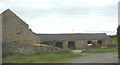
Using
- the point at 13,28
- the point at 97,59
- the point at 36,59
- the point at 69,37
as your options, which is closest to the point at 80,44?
the point at 69,37

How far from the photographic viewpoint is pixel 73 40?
169 feet

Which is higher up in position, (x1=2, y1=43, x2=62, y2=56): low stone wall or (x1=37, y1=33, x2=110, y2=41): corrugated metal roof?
(x1=37, y1=33, x2=110, y2=41): corrugated metal roof

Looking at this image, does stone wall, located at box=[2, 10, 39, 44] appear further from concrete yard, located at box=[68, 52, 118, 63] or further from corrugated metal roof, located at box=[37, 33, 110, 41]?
concrete yard, located at box=[68, 52, 118, 63]

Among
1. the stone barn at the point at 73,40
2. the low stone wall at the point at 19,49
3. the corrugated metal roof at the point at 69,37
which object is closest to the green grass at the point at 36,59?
the low stone wall at the point at 19,49

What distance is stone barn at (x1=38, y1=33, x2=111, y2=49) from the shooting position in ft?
164

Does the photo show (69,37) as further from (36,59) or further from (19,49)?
(36,59)

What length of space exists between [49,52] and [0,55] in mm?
6892

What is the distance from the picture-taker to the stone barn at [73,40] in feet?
164

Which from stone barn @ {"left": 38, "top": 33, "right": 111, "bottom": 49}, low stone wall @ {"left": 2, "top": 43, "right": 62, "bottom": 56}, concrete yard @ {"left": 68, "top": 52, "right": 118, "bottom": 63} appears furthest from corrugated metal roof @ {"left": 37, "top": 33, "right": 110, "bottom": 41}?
concrete yard @ {"left": 68, "top": 52, "right": 118, "bottom": 63}

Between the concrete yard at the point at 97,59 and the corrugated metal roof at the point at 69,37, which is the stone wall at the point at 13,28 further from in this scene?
the concrete yard at the point at 97,59

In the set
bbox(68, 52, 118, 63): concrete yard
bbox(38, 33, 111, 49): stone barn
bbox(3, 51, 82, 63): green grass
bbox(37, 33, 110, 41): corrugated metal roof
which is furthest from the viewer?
bbox(37, 33, 110, 41): corrugated metal roof

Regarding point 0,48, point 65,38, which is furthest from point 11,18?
point 65,38

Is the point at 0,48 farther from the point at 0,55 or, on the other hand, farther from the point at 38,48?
the point at 38,48

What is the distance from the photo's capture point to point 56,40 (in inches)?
1955
